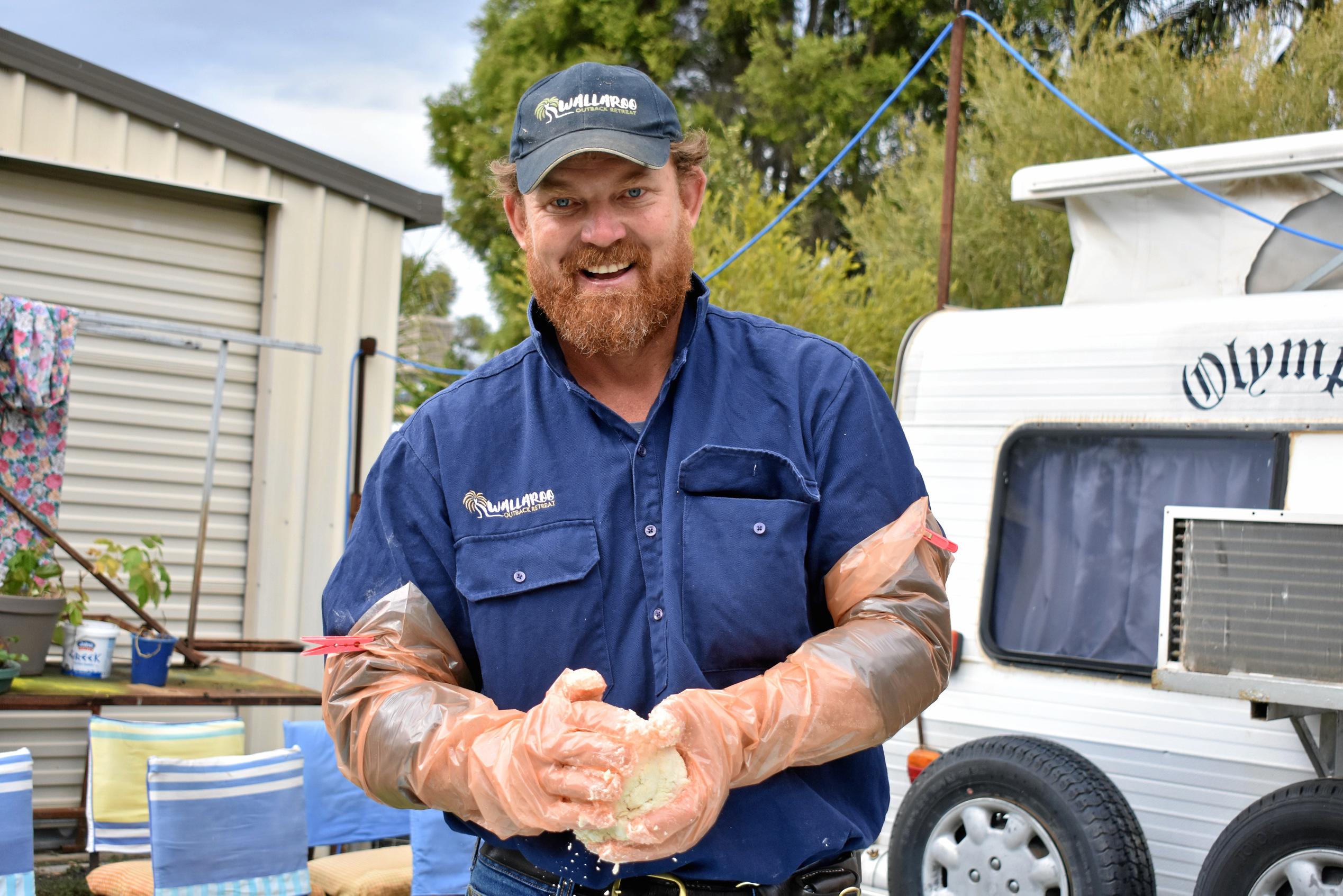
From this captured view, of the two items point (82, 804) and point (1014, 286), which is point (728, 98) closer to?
point (1014, 286)

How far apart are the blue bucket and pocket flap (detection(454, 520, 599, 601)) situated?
393cm

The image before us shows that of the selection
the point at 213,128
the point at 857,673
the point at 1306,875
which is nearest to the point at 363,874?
the point at 1306,875

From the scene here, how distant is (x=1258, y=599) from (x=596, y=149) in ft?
7.57

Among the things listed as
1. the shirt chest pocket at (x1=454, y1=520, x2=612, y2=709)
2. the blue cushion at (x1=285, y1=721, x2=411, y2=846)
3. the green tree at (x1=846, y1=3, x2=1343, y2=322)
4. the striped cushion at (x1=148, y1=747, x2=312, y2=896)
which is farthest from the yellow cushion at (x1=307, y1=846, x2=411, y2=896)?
the green tree at (x1=846, y1=3, x2=1343, y2=322)

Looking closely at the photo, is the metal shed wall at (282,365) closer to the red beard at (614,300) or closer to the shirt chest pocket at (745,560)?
the red beard at (614,300)

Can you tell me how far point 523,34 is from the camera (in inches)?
819

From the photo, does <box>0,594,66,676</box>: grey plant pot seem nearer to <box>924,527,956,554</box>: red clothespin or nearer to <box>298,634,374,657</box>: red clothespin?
<box>298,634,374,657</box>: red clothespin

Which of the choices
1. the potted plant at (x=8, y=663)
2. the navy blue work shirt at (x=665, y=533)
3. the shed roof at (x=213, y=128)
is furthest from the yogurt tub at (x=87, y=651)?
the navy blue work shirt at (x=665, y=533)

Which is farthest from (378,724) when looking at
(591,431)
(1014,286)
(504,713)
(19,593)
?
(1014,286)

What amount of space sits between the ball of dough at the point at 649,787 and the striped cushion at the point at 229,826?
2927 millimetres

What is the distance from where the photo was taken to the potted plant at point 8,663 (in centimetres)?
489

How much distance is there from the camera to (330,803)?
18.0ft

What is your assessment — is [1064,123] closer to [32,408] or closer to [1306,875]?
[32,408]

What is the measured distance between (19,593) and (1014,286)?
12.6 m
